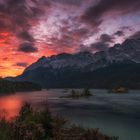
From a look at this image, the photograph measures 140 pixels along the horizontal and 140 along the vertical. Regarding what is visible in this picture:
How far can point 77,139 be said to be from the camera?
951 inches

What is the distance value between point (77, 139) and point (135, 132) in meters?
20.2

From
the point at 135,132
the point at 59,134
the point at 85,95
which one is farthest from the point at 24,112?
the point at 85,95

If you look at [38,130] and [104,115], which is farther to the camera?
[104,115]

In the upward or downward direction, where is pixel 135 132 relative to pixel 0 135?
downward

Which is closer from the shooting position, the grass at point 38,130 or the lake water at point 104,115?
the grass at point 38,130

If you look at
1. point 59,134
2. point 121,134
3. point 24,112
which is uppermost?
point 24,112

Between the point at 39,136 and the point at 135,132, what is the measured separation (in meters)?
23.1

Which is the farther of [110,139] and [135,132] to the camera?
[135,132]

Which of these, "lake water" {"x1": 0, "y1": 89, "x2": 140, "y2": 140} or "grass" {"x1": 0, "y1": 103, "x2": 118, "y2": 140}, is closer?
"grass" {"x1": 0, "y1": 103, "x2": 118, "y2": 140}

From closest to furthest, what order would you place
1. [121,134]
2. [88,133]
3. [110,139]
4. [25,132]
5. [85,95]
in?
1. [25,132]
2. [88,133]
3. [110,139]
4. [121,134]
5. [85,95]

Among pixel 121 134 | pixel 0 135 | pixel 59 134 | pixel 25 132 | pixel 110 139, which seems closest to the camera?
pixel 0 135

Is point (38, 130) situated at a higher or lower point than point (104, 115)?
higher

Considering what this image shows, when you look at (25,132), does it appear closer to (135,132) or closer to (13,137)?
(13,137)

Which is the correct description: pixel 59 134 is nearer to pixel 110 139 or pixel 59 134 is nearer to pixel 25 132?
pixel 25 132
